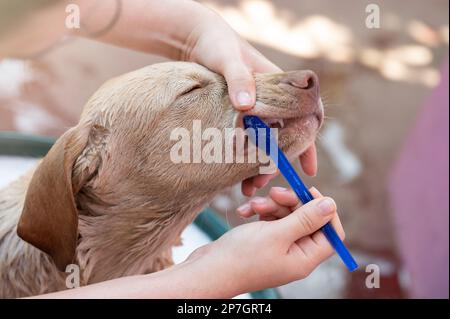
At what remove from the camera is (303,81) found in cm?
90

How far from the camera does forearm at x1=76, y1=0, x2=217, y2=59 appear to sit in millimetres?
925

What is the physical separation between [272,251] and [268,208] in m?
0.09

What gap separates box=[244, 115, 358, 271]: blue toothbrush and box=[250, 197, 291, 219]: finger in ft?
0.19

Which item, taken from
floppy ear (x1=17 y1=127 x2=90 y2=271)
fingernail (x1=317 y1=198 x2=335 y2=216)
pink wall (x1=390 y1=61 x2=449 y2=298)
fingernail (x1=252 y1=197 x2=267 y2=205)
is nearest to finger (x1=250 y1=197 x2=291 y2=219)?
fingernail (x1=252 y1=197 x2=267 y2=205)

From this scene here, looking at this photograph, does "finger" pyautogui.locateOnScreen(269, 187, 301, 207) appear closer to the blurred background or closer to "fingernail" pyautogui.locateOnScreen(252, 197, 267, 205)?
"fingernail" pyautogui.locateOnScreen(252, 197, 267, 205)

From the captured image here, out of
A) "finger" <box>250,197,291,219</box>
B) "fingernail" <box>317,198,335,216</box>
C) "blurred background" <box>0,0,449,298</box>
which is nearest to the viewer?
"fingernail" <box>317,198,335,216</box>

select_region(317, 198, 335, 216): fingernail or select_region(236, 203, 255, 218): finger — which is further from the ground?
select_region(317, 198, 335, 216): fingernail

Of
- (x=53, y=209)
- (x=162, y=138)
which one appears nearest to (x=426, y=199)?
(x=162, y=138)

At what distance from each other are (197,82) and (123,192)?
0.69 feet

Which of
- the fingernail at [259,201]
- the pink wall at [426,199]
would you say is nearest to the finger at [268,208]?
the fingernail at [259,201]

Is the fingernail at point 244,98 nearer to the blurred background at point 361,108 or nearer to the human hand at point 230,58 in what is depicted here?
the human hand at point 230,58

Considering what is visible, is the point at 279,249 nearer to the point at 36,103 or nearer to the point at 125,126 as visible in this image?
the point at 125,126

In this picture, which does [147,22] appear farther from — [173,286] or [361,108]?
[361,108]

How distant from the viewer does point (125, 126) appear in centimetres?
94
